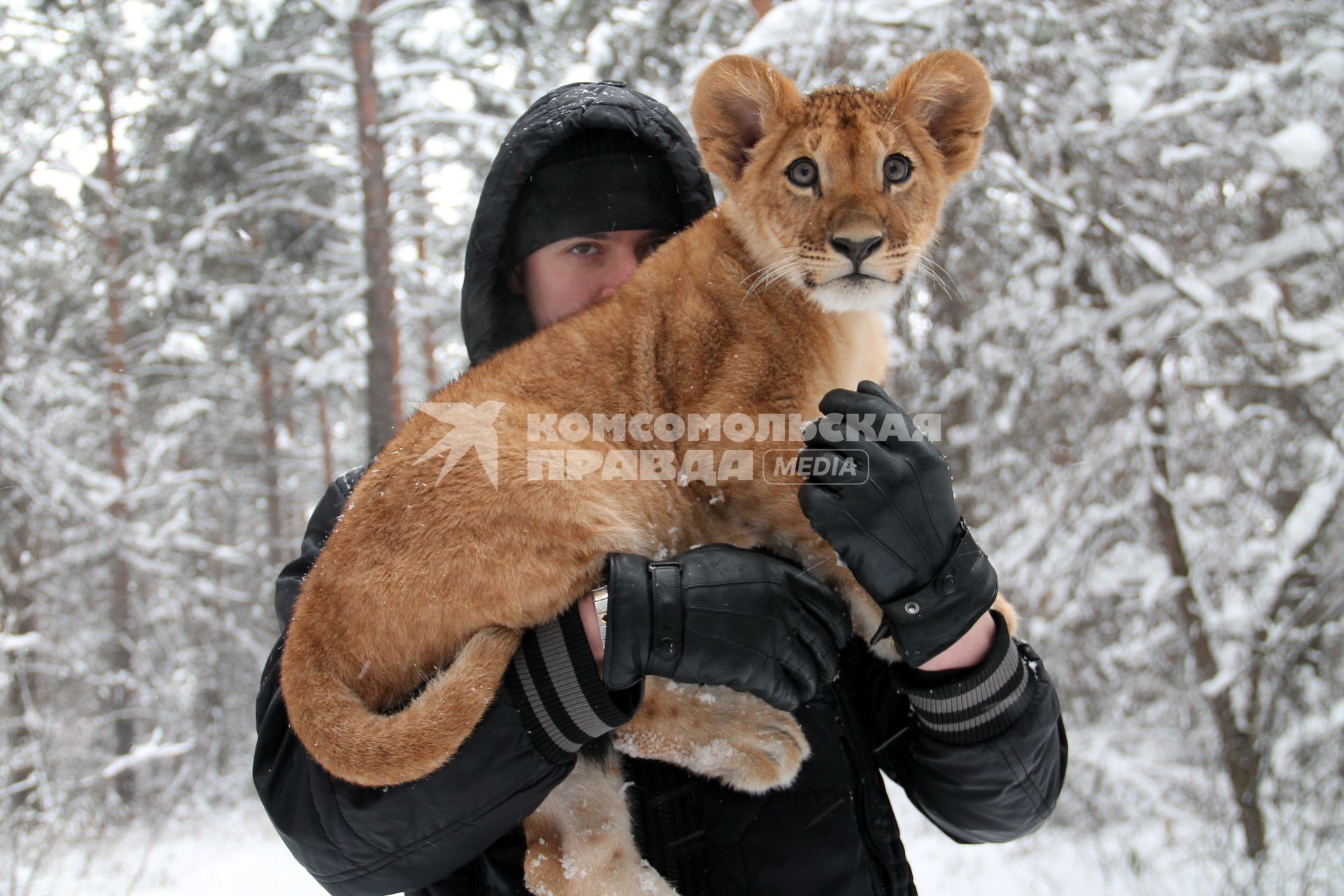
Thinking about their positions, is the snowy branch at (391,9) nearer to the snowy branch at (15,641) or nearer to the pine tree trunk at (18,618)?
the pine tree trunk at (18,618)

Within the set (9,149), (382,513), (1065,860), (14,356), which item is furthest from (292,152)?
(1065,860)

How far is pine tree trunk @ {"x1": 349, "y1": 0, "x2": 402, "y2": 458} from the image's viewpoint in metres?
11.9

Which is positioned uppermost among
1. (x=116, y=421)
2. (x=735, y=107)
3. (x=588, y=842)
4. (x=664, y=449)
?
(x=116, y=421)

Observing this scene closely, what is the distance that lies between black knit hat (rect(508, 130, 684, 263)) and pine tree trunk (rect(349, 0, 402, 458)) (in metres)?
9.27

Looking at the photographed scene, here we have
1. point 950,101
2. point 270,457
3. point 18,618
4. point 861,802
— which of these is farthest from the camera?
point 270,457

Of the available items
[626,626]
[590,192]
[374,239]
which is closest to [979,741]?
[626,626]

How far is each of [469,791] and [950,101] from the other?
2.61 m

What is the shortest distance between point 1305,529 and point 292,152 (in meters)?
14.3

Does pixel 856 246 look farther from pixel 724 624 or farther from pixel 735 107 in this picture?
pixel 724 624

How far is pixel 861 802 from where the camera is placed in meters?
2.36

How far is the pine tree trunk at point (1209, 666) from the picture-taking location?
21.9 ft

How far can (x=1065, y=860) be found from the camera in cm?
801

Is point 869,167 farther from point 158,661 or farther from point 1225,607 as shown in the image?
point 158,661

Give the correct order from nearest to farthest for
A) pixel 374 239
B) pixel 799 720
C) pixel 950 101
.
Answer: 1. pixel 799 720
2. pixel 950 101
3. pixel 374 239
